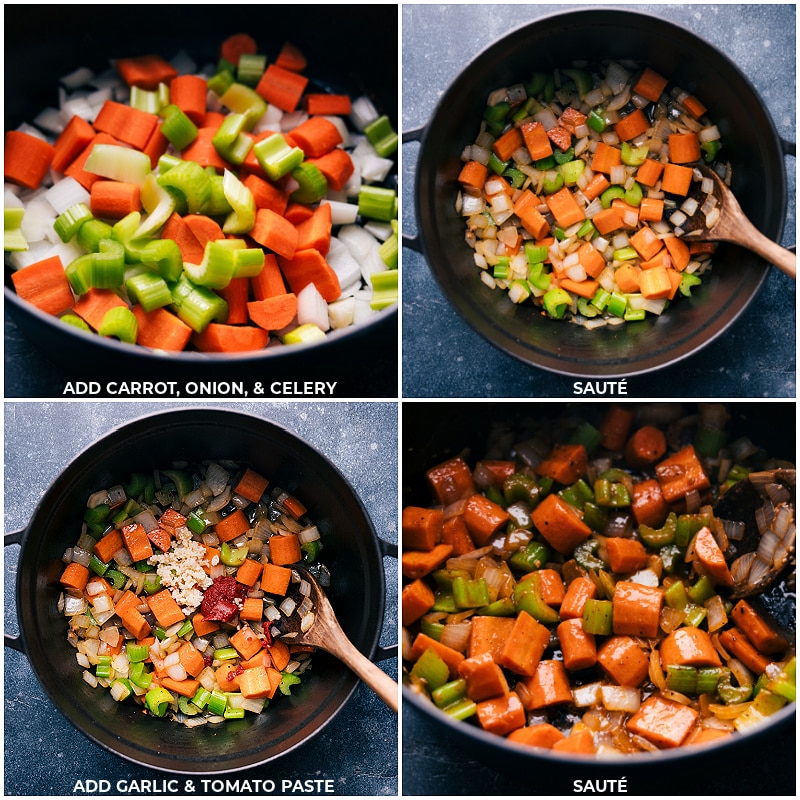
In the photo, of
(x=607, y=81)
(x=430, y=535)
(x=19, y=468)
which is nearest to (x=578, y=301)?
(x=607, y=81)

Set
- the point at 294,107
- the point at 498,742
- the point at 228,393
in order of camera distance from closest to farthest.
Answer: the point at 498,742
the point at 228,393
the point at 294,107

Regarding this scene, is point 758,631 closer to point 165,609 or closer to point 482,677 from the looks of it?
point 482,677

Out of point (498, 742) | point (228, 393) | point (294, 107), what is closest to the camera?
point (498, 742)

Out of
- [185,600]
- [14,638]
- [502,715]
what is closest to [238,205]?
[185,600]

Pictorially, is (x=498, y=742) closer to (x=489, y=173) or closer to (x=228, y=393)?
(x=228, y=393)

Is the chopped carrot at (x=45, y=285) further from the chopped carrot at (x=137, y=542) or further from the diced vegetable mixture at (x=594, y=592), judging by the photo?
the diced vegetable mixture at (x=594, y=592)

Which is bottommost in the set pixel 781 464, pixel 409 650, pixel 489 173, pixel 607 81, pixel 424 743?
pixel 424 743
